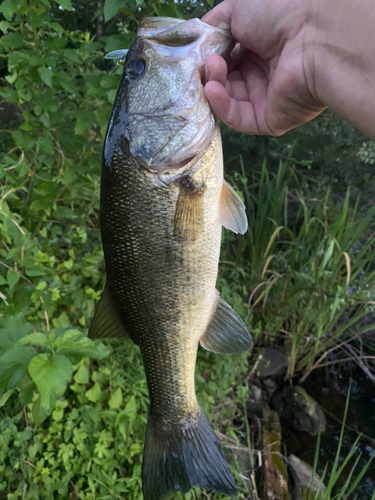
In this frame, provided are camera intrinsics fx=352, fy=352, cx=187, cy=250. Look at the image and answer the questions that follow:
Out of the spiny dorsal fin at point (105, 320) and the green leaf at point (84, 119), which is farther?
the green leaf at point (84, 119)

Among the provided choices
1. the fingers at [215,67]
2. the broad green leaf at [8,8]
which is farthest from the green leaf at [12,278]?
the fingers at [215,67]

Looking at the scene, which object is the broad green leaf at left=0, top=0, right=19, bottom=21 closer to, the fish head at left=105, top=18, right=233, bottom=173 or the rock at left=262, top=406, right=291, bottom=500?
the fish head at left=105, top=18, right=233, bottom=173

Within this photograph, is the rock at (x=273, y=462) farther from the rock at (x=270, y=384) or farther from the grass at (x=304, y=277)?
the grass at (x=304, y=277)

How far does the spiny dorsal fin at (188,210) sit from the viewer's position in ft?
3.93

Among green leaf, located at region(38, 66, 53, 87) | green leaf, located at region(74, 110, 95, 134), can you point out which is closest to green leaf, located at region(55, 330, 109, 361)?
green leaf, located at region(74, 110, 95, 134)

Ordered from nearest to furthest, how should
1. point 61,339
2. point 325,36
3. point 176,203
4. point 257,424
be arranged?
point 325,36 → point 176,203 → point 61,339 → point 257,424

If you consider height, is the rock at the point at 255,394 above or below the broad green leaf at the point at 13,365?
below

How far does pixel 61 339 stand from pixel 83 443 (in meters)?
1.11

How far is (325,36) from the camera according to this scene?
1057 millimetres

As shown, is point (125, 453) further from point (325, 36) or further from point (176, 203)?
point (325, 36)

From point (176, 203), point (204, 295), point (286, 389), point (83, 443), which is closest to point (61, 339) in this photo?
point (204, 295)

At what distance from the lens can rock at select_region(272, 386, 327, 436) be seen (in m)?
3.07

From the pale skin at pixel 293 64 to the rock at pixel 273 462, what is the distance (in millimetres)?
2407

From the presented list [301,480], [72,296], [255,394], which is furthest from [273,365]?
[72,296]
